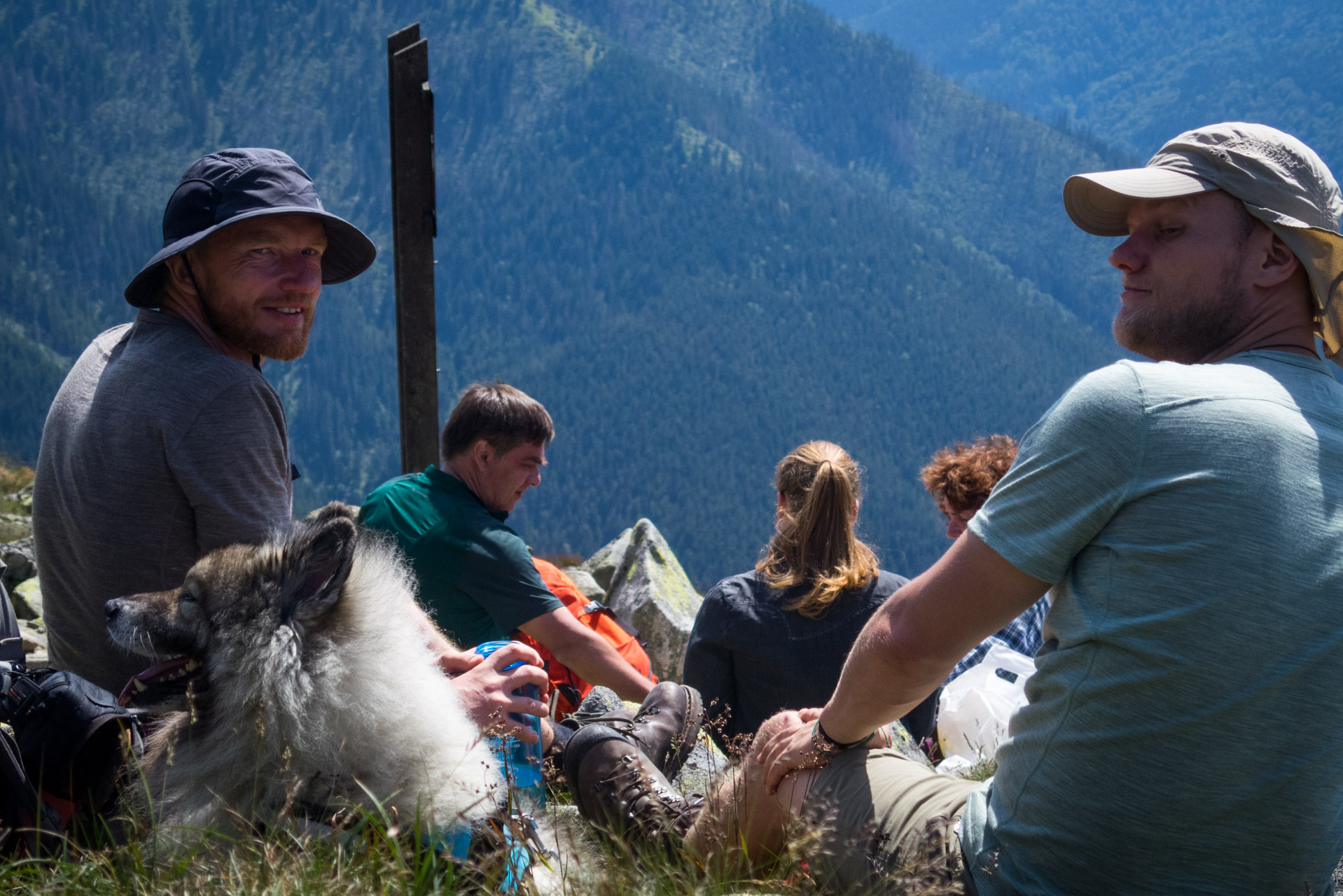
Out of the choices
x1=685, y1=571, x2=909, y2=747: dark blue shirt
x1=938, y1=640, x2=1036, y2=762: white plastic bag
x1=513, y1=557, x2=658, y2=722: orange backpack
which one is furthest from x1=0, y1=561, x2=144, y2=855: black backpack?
x1=938, y1=640, x2=1036, y2=762: white plastic bag

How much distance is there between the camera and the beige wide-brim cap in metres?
2.13

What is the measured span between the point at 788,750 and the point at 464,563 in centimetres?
222

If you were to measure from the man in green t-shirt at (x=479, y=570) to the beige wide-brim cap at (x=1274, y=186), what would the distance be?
9.70 feet

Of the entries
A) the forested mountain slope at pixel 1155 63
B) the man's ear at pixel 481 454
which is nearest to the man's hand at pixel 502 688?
the man's ear at pixel 481 454

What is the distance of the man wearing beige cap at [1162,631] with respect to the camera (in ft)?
5.63

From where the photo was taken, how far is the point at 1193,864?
1.80m

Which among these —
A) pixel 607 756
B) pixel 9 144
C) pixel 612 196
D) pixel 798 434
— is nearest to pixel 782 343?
pixel 798 434

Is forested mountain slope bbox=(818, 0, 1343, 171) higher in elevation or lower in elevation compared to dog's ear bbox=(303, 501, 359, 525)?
higher

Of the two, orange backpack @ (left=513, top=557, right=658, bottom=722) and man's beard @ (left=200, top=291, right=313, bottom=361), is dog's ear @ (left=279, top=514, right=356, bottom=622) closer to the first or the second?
man's beard @ (left=200, top=291, right=313, bottom=361)

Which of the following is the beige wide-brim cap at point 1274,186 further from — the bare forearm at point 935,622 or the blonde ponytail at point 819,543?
the blonde ponytail at point 819,543

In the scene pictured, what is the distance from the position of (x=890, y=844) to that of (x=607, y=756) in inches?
37.5

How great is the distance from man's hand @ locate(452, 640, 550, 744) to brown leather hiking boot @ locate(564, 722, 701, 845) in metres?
0.27

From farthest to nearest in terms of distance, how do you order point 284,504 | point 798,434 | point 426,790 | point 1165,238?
point 798,434
point 284,504
point 1165,238
point 426,790

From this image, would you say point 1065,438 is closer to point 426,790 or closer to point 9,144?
point 426,790
